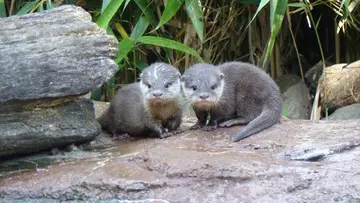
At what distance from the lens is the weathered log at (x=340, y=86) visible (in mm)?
5148

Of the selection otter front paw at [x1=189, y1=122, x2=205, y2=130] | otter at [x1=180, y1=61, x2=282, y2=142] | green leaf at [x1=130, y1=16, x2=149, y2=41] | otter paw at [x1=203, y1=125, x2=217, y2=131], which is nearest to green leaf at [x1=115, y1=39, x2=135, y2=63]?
green leaf at [x1=130, y1=16, x2=149, y2=41]

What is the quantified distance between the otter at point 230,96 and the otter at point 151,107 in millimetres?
79

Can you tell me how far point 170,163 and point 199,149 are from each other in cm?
36

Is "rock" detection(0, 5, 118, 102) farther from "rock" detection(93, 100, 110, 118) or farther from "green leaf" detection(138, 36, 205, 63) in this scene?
"rock" detection(93, 100, 110, 118)

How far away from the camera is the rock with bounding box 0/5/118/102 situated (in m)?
3.38

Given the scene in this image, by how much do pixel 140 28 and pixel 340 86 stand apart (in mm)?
1404

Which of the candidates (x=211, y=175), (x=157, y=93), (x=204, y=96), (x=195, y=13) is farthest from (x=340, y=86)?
(x=211, y=175)

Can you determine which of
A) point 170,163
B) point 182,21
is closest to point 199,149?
point 170,163

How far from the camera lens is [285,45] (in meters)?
5.86

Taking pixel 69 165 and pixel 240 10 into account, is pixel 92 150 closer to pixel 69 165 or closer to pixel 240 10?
pixel 69 165

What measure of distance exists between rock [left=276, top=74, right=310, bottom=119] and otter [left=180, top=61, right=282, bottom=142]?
1.34m

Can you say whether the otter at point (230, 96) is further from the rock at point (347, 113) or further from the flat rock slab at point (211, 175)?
the rock at point (347, 113)

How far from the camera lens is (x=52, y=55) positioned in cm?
348

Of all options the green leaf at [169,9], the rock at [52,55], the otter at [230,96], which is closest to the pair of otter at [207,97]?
the otter at [230,96]
